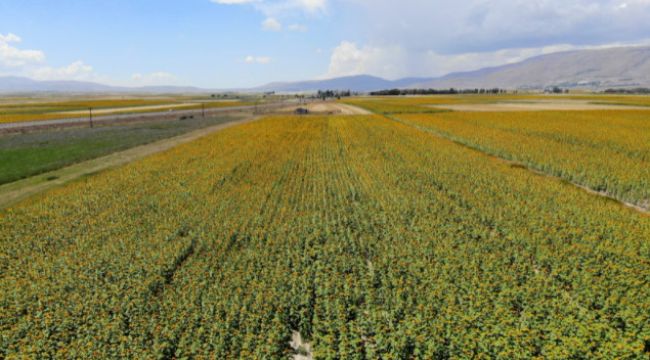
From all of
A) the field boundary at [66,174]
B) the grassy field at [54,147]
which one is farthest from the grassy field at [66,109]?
the field boundary at [66,174]

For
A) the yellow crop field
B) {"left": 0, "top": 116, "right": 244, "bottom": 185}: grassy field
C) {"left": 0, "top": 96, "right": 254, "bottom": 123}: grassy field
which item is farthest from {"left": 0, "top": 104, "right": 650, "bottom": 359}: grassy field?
{"left": 0, "top": 96, "right": 254, "bottom": 123}: grassy field

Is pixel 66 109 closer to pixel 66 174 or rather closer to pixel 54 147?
pixel 54 147

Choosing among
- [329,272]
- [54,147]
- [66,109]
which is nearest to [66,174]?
[54,147]

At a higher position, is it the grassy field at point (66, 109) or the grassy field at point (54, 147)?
the grassy field at point (66, 109)

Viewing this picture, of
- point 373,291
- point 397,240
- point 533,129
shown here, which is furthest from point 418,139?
point 373,291

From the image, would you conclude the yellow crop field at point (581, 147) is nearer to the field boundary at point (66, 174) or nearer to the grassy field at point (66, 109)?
the field boundary at point (66, 174)
